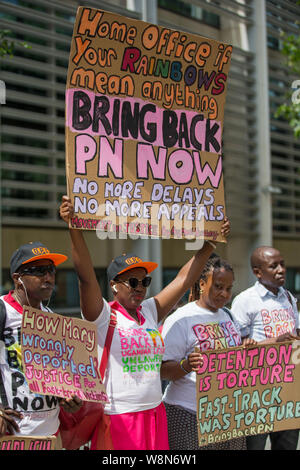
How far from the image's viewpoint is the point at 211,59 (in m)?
3.79

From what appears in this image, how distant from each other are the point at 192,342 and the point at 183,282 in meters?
0.36

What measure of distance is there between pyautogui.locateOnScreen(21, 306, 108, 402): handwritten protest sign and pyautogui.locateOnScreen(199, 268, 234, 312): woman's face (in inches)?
35.5

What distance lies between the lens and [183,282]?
3.67m

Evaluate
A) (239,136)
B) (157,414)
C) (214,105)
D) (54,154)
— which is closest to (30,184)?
(54,154)

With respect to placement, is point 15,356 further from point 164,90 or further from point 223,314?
point 164,90

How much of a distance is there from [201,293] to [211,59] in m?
1.46

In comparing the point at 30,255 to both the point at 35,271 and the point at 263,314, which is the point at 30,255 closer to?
the point at 35,271

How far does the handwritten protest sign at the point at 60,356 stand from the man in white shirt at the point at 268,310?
5.51 feet

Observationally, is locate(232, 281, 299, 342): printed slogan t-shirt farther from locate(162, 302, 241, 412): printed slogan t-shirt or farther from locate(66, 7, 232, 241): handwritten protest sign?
locate(66, 7, 232, 241): handwritten protest sign

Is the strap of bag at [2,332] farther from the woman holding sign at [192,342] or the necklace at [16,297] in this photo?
the woman holding sign at [192,342]

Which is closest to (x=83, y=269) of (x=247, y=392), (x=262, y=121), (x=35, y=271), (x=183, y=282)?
(x=35, y=271)

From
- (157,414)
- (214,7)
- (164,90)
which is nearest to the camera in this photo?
(157,414)

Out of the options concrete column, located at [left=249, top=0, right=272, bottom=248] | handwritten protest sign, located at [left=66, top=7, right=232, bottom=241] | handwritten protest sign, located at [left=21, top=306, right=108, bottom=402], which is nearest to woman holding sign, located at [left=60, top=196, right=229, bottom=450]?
handwritten protest sign, located at [left=21, top=306, right=108, bottom=402]

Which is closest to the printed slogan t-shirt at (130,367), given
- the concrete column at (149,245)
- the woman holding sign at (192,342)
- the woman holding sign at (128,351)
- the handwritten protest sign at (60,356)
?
the woman holding sign at (128,351)
